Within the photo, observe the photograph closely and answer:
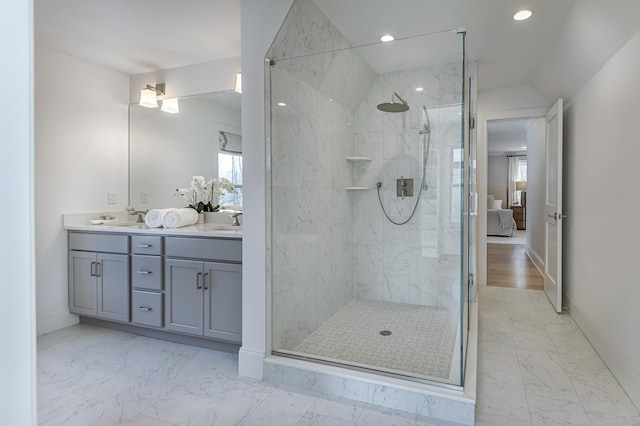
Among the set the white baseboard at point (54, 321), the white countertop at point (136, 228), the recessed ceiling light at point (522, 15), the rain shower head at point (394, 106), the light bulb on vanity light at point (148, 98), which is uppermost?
the recessed ceiling light at point (522, 15)

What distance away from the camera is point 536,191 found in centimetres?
623

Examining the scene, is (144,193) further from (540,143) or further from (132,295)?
(540,143)

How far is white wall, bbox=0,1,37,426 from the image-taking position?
499 mm

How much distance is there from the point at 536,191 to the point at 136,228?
19.8ft

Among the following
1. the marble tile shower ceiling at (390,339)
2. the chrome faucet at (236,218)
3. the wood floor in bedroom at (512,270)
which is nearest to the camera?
the marble tile shower ceiling at (390,339)

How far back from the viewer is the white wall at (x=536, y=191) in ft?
18.1

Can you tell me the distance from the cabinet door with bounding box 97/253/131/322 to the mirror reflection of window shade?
119 centimetres

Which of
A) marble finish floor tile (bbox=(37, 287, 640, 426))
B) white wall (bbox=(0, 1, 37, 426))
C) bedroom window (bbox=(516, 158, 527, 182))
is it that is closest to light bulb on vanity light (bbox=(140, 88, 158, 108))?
marble finish floor tile (bbox=(37, 287, 640, 426))

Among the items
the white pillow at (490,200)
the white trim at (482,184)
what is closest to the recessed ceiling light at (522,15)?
the white trim at (482,184)

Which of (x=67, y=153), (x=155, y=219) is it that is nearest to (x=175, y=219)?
(x=155, y=219)

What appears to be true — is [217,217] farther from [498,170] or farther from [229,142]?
[498,170]

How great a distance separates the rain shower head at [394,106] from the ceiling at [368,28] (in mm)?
622

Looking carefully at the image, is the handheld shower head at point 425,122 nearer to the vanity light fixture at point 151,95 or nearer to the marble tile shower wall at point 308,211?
the marble tile shower wall at point 308,211

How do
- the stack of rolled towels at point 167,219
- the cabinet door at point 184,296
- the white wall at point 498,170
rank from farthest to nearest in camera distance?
1. the white wall at point 498,170
2. the stack of rolled towels at point 167,219
3. the cabinet door at point 184,296
